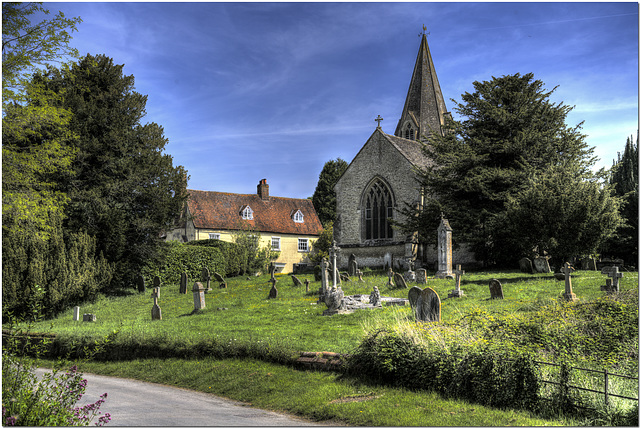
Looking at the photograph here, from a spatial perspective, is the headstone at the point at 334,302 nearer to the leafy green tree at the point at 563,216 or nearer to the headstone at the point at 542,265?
the leafy green tree at the point at 563,216

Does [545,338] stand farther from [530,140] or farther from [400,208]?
[400,208]

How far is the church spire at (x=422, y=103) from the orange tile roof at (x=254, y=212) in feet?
41.1

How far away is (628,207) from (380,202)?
18086 millimetres

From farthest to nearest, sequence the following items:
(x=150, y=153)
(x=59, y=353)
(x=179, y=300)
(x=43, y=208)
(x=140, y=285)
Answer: (x=150, y=153)
(x=140, y=285)
(x=179, y=300)
(x=43, y=208)
(x=59, y=353)

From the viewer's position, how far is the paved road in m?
8.62

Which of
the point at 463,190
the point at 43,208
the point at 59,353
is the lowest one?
the point at 59,353

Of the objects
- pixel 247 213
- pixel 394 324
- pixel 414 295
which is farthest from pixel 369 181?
pixel 394 324

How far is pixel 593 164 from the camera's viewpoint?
32.2 meters

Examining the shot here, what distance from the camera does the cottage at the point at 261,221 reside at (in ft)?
148

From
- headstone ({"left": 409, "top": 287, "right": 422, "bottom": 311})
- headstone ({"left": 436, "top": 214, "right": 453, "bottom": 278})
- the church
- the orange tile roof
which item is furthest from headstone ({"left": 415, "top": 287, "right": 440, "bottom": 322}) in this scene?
the orange tile roof

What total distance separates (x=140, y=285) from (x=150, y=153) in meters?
8.10

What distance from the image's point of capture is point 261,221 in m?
48.4

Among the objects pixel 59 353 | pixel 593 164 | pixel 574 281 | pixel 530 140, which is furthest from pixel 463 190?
pixel 59 353

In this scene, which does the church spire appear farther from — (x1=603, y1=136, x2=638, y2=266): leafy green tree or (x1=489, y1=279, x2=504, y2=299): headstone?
(x1=489, y1=279, x2=504, y2=299): headstone
